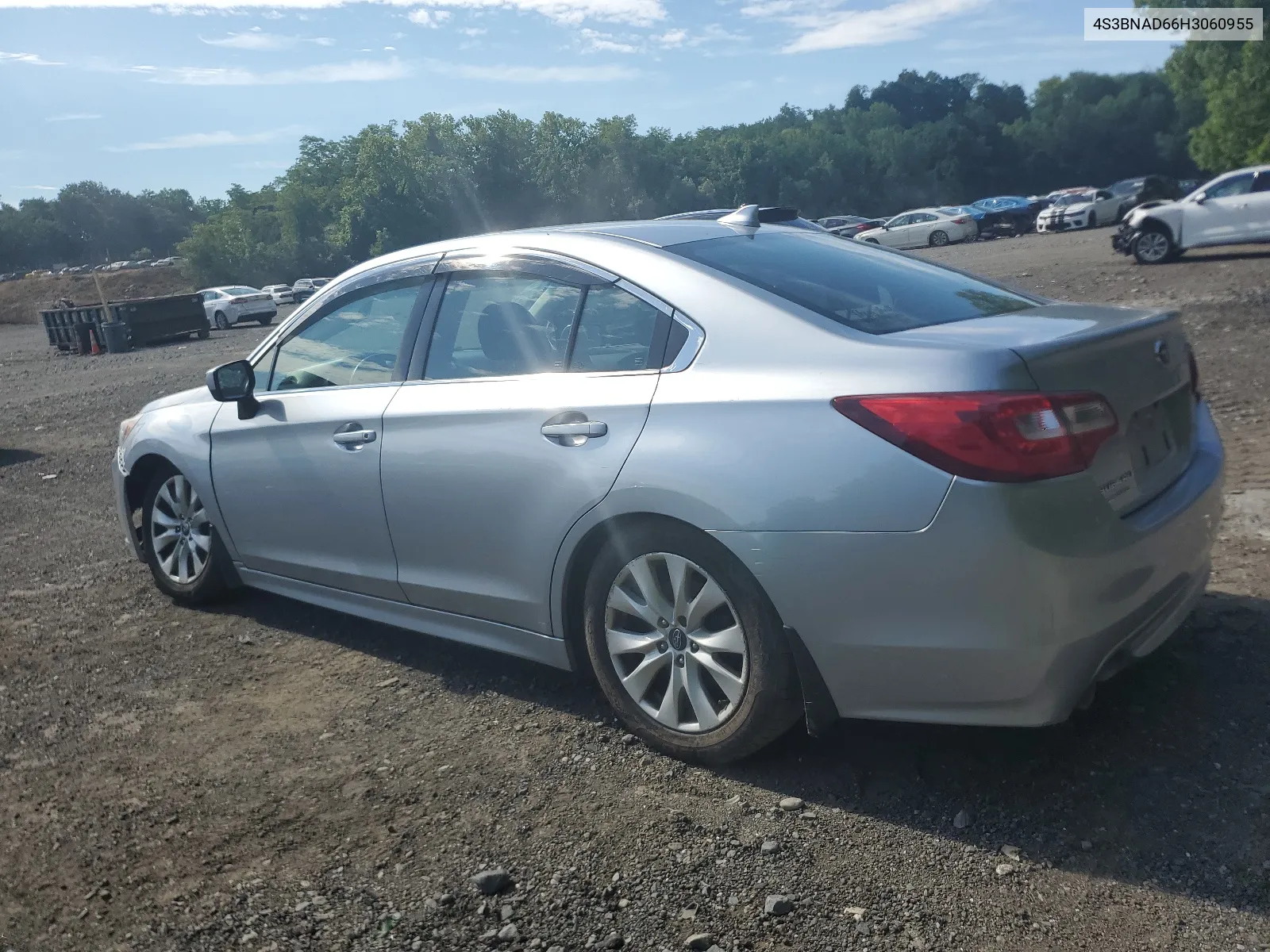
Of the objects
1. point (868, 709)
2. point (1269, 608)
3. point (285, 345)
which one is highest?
point (285, 345)

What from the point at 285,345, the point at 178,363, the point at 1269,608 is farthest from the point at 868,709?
the point at 178,363

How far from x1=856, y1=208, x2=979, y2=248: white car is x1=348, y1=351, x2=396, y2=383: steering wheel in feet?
132

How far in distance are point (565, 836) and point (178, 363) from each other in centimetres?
2136

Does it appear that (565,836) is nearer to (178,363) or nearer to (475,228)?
(178,363)

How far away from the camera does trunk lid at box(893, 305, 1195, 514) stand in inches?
117

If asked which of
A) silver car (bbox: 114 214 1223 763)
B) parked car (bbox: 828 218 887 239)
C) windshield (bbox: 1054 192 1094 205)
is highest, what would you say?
silver car (bbox: 114 214 1223 763)

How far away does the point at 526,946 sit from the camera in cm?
270

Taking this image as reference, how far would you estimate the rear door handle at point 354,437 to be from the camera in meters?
4.23

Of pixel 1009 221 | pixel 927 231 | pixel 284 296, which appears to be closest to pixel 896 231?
pixel 927 231

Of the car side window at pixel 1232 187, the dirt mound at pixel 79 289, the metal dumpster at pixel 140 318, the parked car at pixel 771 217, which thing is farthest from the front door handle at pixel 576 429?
the dirt mound at pixel 79 289

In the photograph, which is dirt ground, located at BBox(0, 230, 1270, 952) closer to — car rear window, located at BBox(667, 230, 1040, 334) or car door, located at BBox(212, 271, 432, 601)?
car door, located at BBox(212, 271, 432, 601)

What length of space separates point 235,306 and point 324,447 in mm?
36370

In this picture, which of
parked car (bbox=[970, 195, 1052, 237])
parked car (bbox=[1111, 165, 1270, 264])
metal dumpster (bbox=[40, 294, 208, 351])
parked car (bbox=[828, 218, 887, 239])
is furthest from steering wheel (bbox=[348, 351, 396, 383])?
parked car (bbox=[970, 195, 1052, 237])

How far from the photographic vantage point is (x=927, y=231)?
145ft
